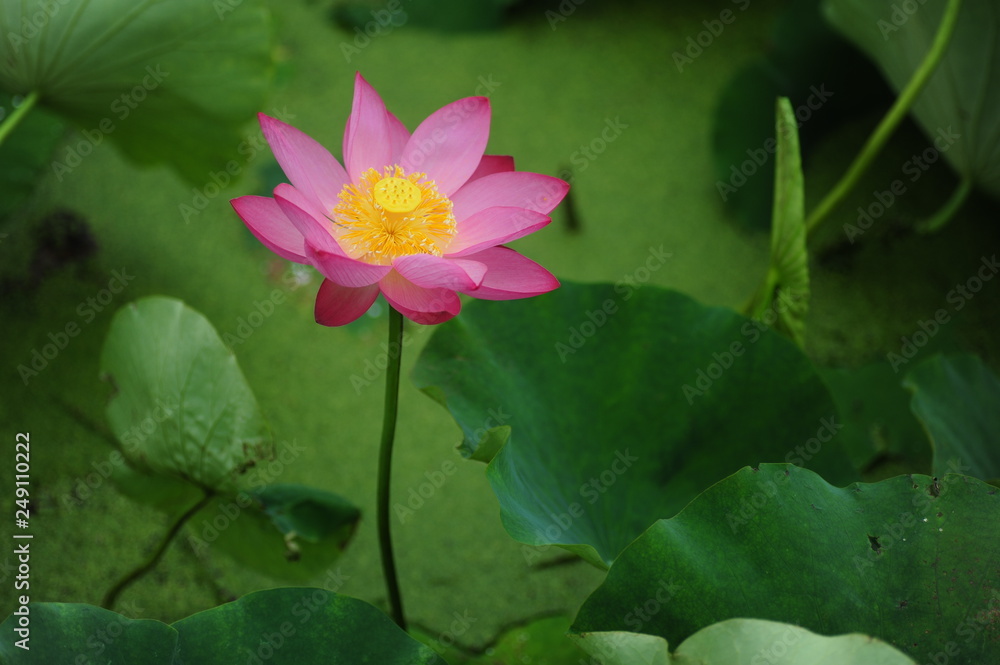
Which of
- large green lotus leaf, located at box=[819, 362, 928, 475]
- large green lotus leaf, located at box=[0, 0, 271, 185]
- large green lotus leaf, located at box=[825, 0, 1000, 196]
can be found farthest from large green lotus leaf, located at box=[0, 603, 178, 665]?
large green lotus leaf, located at box=[825, 0, 1000, 196]

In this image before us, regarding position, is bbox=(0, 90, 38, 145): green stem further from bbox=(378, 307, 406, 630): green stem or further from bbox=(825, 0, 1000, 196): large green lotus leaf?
bbox=(825, 0, 1000, 196): large green lotus leaf

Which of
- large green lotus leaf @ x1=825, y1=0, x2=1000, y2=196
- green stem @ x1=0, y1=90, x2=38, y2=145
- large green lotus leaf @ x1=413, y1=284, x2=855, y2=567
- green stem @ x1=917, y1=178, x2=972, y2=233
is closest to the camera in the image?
large green lotus leaf @ x1=413, y1=284, x2=855, y2=567

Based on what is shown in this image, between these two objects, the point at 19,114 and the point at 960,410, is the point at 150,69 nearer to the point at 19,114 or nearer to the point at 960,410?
the point at 19,114

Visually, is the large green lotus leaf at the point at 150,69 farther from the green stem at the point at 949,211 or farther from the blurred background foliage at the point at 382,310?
the green stem at the point at 949,211

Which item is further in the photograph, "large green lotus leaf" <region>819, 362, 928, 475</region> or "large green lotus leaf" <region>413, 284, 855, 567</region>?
"large green lotus leaf" <region>819, 362, 928, 475</region>

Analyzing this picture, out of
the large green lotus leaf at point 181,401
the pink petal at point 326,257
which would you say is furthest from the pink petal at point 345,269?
the large green lotus leaf at point 181,401

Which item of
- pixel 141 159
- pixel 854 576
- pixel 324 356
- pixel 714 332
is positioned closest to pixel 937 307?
Answer: pixel 714 332
